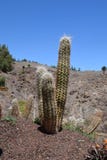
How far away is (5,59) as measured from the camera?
28844mm

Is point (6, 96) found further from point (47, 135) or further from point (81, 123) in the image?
point (47, 135)

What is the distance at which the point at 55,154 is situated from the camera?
749cm

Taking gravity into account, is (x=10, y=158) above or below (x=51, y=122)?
below

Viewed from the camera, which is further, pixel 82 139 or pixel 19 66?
pixel 19 66

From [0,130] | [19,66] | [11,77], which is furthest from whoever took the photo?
[19,66]

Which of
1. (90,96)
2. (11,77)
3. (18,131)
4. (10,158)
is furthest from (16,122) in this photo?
(11,77)

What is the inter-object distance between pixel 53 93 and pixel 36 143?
115 cm

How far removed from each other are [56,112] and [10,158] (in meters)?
1.67

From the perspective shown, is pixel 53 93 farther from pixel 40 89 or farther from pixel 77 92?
pixel 77 92

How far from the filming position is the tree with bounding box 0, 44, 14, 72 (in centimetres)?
2812

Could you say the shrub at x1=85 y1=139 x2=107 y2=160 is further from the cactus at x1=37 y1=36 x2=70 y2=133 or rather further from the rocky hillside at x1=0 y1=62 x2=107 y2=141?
the rocky hillside at x1=0 y1=62 x2=107 y2=141

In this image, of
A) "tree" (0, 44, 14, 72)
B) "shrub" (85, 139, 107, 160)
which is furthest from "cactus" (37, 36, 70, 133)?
"tree" (0, 44, 14, 72)

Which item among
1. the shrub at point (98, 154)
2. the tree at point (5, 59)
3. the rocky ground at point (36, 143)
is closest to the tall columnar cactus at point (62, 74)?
the rocky ground at point (36, 143)

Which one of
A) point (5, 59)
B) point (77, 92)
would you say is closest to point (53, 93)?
point (77, 92)
